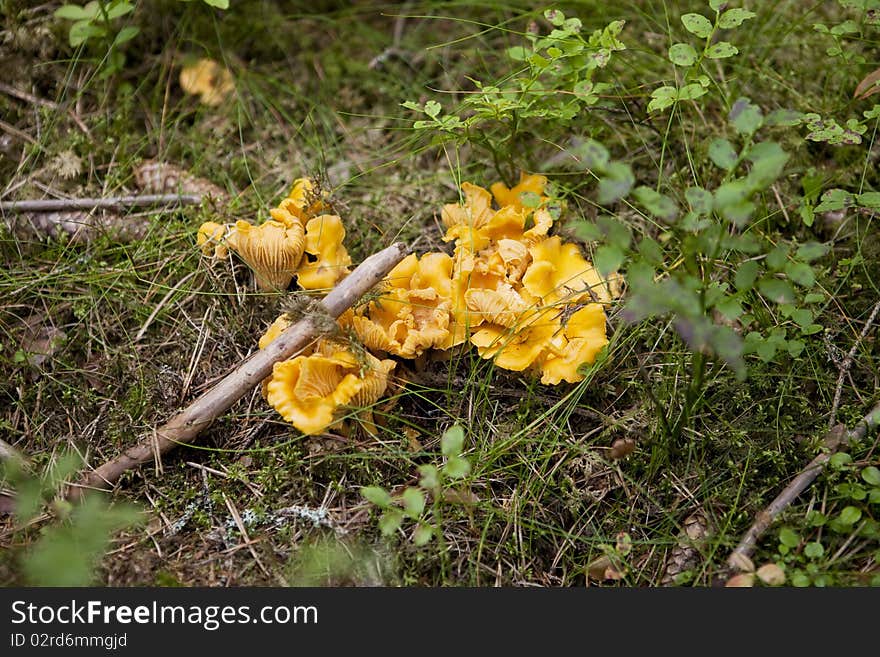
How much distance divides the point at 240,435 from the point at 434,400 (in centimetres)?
80

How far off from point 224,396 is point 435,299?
0.90 meters

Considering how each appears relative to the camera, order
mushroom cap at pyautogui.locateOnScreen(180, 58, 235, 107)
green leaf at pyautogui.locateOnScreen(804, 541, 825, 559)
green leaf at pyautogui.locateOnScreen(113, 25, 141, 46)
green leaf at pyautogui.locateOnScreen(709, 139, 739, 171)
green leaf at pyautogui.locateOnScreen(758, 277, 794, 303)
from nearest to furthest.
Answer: green leaf at pyautogui.locateOnScreen(709, 139, 739, 171) → green leaf at pyautogui.locateOnScreen(758, 277, 794, 303) → green leaf at pyautogui.locateOnScreen(804, 541, 825, 559) → green leaf at pyautogui.locateOnScreen(113, 25, 141, 46) → mushroom cap at pyautogui.locateOnScreen(180, 58, 235, 107)

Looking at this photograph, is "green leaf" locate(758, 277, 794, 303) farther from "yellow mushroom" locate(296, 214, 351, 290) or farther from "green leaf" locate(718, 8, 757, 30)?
"yellow mushroom" locate(296, 214, 351, 290)

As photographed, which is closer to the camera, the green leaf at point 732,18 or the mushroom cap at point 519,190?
the green leaf at point 732,18

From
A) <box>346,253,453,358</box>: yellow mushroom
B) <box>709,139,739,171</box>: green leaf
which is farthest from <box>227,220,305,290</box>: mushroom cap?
<box>709,139,739,171</box>: green leaf

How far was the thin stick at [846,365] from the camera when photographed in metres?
2.98

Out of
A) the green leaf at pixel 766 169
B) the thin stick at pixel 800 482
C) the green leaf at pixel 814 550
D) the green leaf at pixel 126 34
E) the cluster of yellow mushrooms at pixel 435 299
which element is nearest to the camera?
the green leaf at pixel 766 169

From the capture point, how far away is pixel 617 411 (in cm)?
314

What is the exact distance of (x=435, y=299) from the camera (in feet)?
9.99

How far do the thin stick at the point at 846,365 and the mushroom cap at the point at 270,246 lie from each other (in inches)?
85.8

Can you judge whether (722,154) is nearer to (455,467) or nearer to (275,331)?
(455,467)

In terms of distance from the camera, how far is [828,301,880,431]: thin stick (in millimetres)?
2977

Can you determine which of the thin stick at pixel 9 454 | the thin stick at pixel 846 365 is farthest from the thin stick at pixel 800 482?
the thin stick at pixel 9 454

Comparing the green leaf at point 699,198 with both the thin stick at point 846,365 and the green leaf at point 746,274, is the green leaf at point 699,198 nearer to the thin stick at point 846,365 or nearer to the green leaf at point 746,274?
the green leaf at point 746,274
